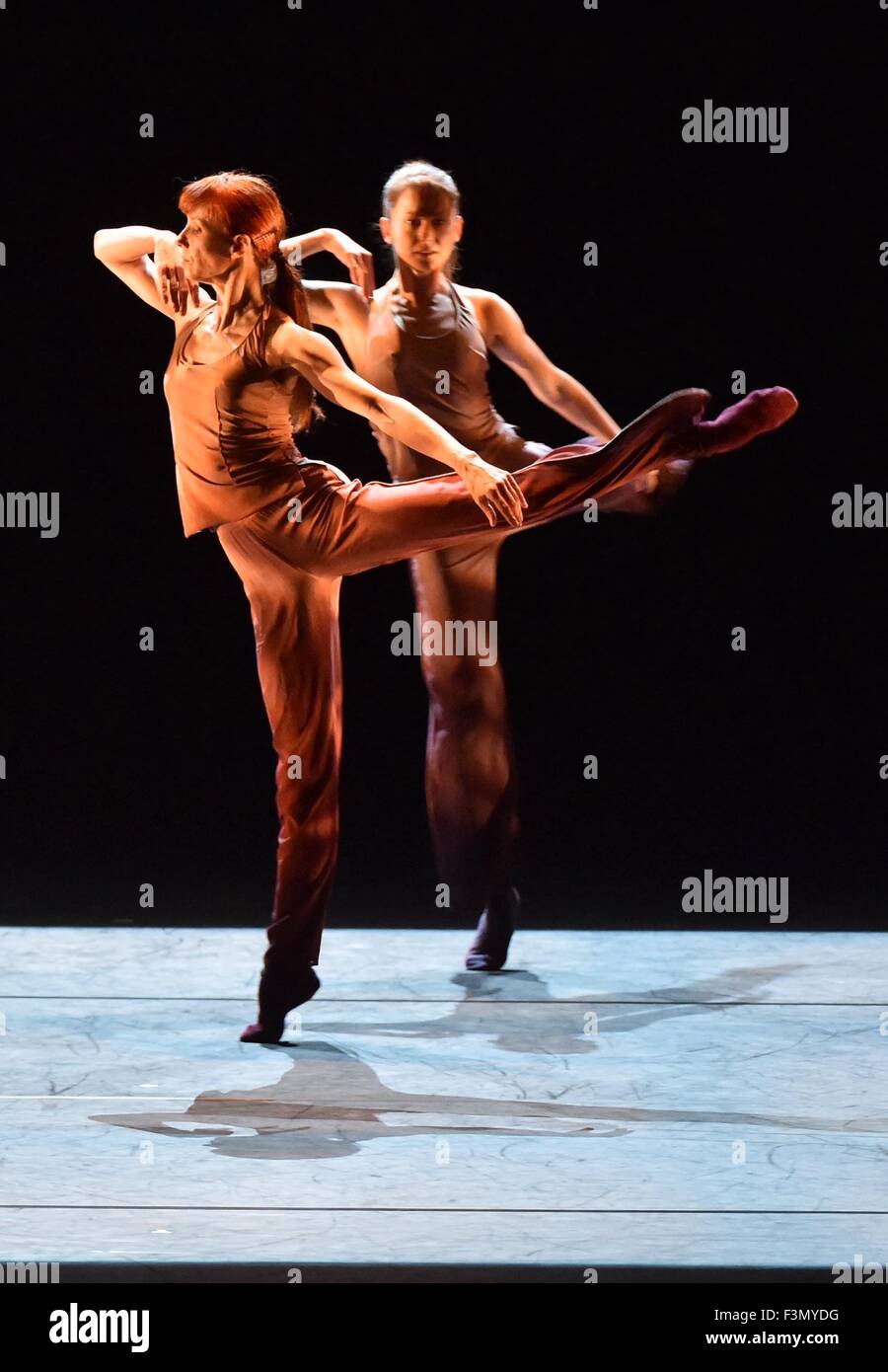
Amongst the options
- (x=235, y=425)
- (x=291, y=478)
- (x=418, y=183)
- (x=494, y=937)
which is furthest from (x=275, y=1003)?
(x=418, y=183)

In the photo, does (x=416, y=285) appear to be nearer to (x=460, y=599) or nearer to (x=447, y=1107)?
(x=460, y=599)

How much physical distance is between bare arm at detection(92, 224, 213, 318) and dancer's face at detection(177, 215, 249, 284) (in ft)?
0.44

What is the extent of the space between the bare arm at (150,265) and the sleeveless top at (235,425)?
0.23ft

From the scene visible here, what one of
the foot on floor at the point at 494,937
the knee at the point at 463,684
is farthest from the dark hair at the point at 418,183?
the foot on floor at the point at 494,937

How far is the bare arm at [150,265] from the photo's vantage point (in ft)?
14.7

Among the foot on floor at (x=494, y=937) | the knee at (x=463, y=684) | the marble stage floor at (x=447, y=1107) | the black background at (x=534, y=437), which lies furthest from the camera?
the black background at (x=534, y=437)

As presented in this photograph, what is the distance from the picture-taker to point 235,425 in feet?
14.3

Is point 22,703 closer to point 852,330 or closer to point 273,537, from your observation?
point 273,537

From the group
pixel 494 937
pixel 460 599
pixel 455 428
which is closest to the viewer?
pixel 455 428

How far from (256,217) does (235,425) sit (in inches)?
17.7

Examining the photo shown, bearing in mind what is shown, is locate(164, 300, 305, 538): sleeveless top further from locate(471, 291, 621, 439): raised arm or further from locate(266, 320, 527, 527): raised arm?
locate(471, 291, 621, 439): raised arm

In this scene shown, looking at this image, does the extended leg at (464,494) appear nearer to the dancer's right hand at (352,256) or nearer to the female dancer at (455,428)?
the female dancer at (455,428)
